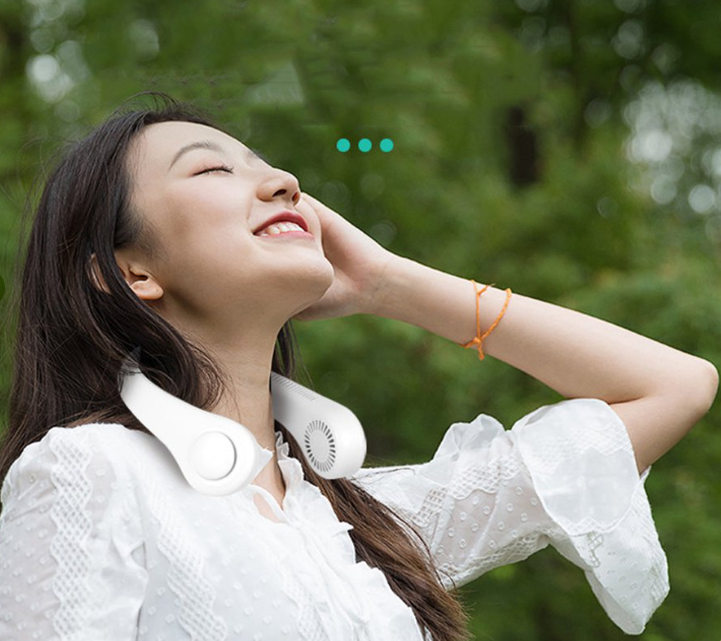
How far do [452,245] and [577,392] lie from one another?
7.88 ft

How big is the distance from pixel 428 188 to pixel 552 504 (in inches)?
100

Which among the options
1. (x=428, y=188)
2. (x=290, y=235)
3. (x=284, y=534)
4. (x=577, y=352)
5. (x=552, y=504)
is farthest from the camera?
(x=428, y=188)

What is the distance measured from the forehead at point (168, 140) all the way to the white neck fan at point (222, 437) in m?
0.34

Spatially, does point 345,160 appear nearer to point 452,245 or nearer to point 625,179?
point 452,245

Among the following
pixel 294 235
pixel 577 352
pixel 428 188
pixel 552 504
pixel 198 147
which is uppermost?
pixel 198 147

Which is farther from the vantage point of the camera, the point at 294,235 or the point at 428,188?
the point at 428,188

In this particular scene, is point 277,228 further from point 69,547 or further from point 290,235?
point 69,547

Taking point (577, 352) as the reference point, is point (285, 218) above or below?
above

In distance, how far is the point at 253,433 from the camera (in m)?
1.72

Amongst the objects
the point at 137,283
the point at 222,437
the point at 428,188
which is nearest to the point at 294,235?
the point at 137,283

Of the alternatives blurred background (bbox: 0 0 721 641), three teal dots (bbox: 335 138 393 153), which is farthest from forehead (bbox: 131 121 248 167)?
three teal dots (bbox: 335 138 393 153)

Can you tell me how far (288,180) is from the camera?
68.2 inches

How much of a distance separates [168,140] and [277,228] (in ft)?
0.81

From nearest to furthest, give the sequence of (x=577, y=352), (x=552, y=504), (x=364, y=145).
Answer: (x=552, y=504)
(x=577, y=352)
(x=364, y=145)
